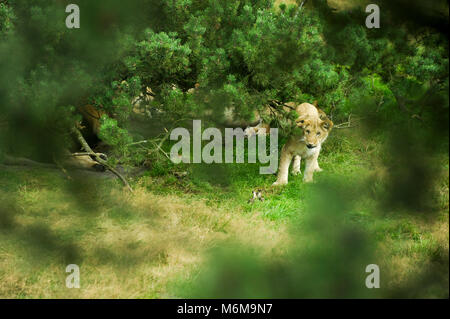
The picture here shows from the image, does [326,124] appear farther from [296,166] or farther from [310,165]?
[296,166]

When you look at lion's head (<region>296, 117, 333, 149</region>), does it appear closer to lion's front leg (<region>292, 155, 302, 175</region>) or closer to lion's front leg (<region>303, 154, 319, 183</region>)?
lion's front leg (<region>303, 154, 319, 183</region>)

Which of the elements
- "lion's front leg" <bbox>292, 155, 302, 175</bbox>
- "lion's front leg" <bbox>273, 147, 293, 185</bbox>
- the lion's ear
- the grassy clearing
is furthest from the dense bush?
"lion's front leg" <bbox>292, 155, 302, 175</bbox>

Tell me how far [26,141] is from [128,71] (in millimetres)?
2266

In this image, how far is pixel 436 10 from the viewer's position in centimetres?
123

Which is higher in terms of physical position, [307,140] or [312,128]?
[312,128]

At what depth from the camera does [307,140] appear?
5395 millimetres

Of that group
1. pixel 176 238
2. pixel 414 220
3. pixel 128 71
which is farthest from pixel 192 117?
pixel 414 220

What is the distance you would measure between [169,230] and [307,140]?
253 centimetres

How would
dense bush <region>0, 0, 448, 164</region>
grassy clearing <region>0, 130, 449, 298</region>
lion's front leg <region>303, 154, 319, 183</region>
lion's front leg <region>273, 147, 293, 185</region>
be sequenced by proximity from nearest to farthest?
1. grassy clearing <region>0, 130, 449, 298</region>
2. dense bush <region>0, 0, 448, 164</region>
3. lion's front leg <region>303, 154, 319, 183</region>
4. lion's front leg <region>273, 147, 293, 185</region>

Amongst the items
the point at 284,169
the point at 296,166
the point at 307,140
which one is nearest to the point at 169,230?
the point at 307,140

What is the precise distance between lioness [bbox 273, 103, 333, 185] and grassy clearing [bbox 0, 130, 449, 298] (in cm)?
23

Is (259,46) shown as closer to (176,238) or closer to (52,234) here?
(176,238)

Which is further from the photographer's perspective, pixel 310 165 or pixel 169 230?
pixel 310 165

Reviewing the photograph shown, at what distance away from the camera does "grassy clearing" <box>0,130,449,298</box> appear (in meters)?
1.31
